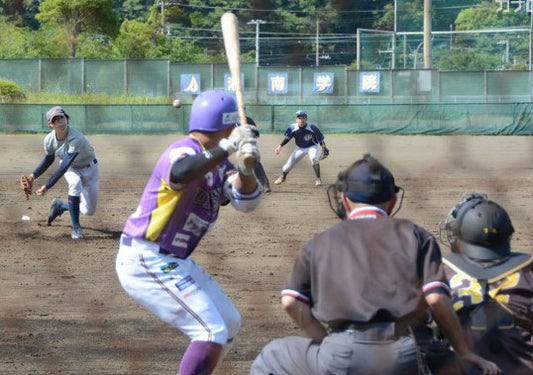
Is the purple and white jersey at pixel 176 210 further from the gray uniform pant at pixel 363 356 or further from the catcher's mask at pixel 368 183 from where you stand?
the gray uniform pant at pixel 363 356

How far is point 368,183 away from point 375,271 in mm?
328

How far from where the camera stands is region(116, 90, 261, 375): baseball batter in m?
3.74

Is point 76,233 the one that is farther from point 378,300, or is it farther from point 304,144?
point 378,300

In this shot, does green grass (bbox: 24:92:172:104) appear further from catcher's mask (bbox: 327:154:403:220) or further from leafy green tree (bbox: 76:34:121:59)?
catcher's mask (bbox: 327:154:403:220)

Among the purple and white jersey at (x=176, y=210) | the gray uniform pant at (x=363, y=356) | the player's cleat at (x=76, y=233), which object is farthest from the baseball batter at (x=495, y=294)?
the player's cleat at (x=76, y=233)

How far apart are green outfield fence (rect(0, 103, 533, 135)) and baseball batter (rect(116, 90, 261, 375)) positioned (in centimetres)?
2016

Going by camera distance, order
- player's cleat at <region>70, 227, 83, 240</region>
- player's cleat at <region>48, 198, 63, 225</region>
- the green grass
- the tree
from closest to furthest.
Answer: the tree < player's cleat at <region>70, 227, 83, 240</region> < player's cleat at <region>48, 198, 63, 225</region> < the green grass

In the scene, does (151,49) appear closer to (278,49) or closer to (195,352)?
(278,49)

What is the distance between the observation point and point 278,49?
619 cm

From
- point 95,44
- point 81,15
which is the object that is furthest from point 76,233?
point 81,15

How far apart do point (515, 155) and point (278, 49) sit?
45.4ft

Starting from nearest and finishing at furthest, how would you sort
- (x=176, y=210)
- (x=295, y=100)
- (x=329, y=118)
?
1. (x=176, y=210)
2. (x=295, y=100)
3. (x=329, y=118)

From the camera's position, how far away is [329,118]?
2598 cm

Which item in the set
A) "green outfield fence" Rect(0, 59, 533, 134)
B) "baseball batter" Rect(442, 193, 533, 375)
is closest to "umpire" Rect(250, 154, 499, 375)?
"baseball batter" Rect(442, 193, 533, 375)
